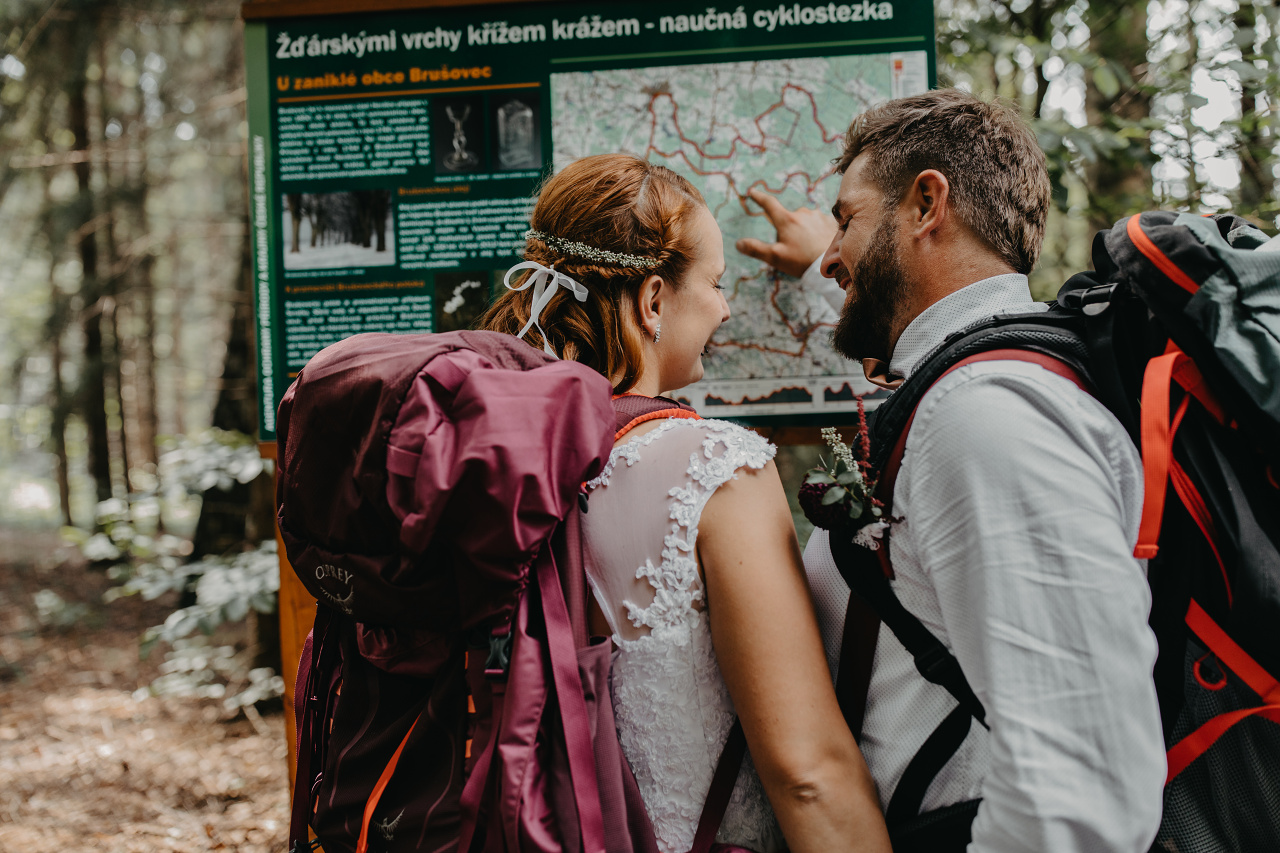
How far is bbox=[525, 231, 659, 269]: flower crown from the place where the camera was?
65.1 inches

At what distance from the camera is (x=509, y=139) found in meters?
2.38

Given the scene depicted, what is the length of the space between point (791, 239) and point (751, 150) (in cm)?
29

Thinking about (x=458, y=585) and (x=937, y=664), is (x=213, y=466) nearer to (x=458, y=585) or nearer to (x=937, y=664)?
(x=458, y=585)

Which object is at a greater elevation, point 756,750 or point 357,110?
point 357,110

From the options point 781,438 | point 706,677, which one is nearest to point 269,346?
point 781,438

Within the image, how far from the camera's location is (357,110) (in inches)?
95.1

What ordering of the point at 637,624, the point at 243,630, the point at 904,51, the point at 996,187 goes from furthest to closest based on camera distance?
the point at 243,630, the point at 904,51, the point at 996,187, the point at 637,624

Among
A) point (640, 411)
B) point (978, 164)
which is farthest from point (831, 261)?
point (640, 411)

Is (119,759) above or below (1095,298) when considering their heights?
below

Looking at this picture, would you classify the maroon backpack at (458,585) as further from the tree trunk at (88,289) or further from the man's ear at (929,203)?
the tree trunk at (88,289)

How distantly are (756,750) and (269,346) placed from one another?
187 cm

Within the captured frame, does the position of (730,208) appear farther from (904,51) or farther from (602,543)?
(602,543)

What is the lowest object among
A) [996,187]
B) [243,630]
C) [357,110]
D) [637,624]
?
[243,630]

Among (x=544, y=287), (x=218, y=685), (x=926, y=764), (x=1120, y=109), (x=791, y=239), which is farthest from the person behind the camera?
(x=218, y=685)
